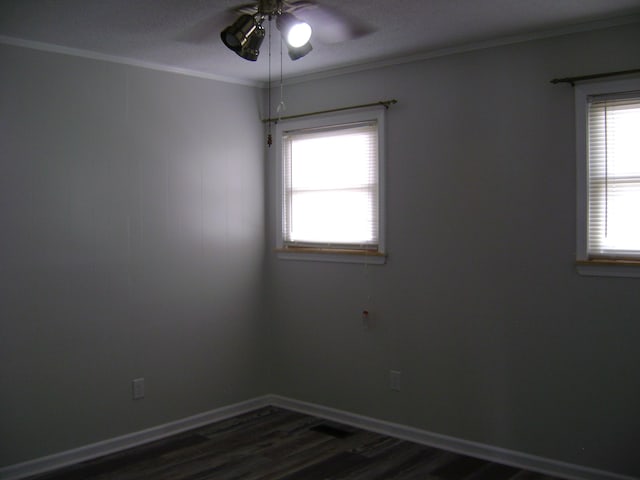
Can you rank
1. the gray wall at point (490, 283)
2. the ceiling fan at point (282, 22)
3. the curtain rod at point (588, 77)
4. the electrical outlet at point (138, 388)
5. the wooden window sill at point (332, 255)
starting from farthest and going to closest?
the wooden window sill at point (332, 255) < the electrical outlet at point (138, 388) < the gray wall at point (490, 283) < the curtain rod at point (588, 77) < the ceiling fan at point (282, 22)

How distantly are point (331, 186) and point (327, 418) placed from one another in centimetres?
176

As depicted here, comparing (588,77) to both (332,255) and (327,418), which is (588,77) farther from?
(327,418)

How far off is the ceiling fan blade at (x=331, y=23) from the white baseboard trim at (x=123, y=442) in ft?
9.21

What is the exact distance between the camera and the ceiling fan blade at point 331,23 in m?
3.16

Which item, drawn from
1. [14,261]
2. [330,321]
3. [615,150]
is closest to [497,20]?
[615,150]

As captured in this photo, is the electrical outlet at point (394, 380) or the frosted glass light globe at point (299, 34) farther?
the electrical outlet at point (394, 380)

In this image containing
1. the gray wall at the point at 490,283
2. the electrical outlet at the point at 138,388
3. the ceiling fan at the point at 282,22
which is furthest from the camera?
the electrical outlet at the point at 138,388

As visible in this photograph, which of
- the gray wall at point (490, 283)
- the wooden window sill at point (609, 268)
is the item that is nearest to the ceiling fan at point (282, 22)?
the gray wall at point (490, 283)

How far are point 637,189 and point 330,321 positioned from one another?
7.50 feet

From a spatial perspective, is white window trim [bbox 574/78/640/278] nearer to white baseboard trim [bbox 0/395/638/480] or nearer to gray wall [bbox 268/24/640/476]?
gray wall [bbox 268/24/640/476]

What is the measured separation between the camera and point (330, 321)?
459cm

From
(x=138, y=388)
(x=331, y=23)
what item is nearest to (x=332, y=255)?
(x=138, y=388)

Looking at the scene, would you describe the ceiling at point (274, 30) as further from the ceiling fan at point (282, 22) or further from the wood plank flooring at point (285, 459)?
the wood plank flooring at point (285, 459)

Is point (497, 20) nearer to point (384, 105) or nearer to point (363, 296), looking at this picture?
point (384, 105)
